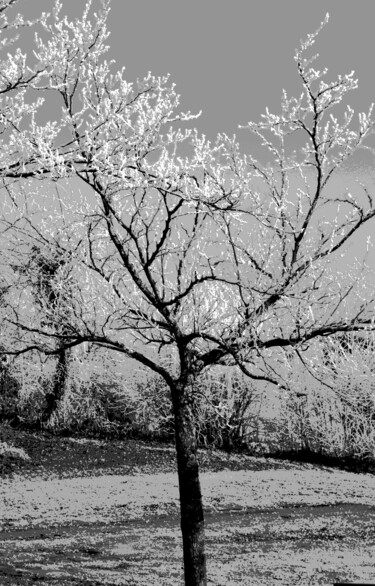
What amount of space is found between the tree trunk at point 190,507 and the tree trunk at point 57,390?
1492cm

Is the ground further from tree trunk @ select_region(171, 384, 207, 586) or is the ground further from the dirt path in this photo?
tree trunk @ select_region(171, 384, 207, 586)

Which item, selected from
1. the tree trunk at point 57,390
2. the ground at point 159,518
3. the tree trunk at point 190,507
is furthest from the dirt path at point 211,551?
the tree trunk at point 57,390

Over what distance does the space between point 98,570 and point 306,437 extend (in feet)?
48.9

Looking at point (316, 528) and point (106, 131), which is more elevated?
point (106, 131)

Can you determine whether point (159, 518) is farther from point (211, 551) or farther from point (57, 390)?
point (57, 390)

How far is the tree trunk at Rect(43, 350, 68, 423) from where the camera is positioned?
76.2 ft

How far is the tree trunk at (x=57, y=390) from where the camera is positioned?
23.2m

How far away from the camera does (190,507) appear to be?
8336 millimetres

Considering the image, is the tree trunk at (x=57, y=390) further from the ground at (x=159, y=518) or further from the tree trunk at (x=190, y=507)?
the tree trunk at (x=190, y=507)

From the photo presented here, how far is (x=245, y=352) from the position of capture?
877cm

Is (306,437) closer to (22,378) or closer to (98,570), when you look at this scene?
(22,378)

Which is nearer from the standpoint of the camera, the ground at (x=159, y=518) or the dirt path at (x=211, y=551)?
the dirt path at (x=211, y=551)

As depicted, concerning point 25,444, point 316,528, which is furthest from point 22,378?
point 316,528

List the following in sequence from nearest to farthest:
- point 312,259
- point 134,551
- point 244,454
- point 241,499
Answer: point 312,259 → point 134,551 → point 241,499 → point 244,454
